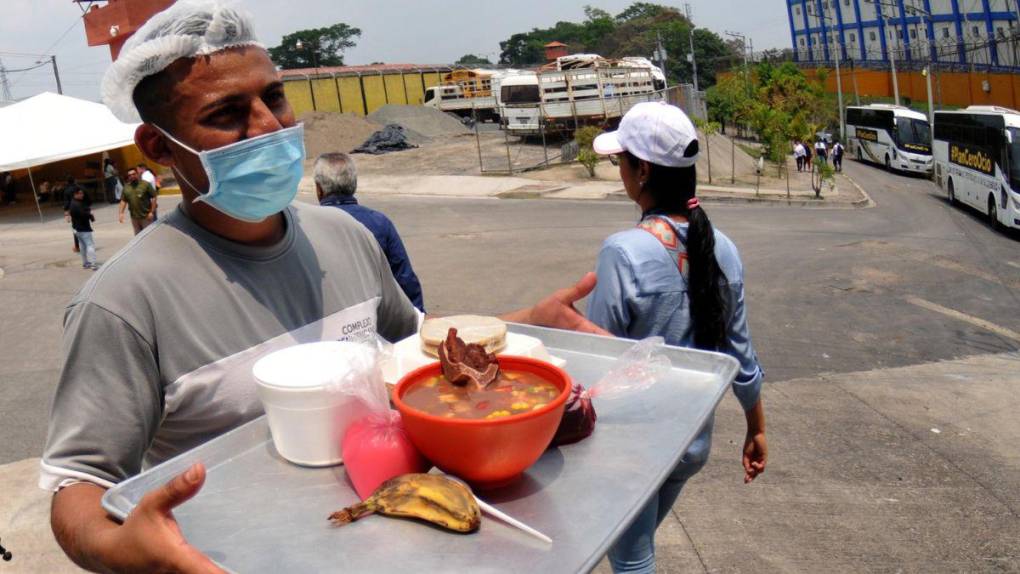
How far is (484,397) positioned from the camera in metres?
1.41

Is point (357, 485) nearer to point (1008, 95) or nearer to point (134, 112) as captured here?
point (134, 112)

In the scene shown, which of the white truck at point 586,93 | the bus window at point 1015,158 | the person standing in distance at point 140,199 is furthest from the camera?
the white truck at point 586,93

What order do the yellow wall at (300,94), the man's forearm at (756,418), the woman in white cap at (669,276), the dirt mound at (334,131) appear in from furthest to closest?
the yellow wall at (300,94) → the dirt mound at (334,131) → the man's forearm at (756,418) → the woman in white cap at (669,276)

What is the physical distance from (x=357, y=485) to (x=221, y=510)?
0.72 ft

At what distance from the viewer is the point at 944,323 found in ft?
35.3

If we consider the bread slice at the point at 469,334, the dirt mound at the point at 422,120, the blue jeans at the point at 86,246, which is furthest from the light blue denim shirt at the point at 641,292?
the dirt mound at the point at 422,120

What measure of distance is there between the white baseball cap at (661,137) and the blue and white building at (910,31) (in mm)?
48643

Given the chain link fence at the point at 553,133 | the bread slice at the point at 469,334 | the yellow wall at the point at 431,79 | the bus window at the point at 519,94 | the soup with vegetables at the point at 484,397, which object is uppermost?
the yellow wall at the point at 431,79

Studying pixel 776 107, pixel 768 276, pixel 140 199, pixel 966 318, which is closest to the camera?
pixel 966 318

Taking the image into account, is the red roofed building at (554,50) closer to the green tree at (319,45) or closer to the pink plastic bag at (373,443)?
the green tree at (319,45)

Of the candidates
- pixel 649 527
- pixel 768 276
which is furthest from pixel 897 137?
pixel 649 527

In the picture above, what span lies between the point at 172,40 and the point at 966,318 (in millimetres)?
11685

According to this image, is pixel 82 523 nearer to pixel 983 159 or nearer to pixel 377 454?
pixel 377 454

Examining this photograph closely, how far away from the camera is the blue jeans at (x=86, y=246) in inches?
574
